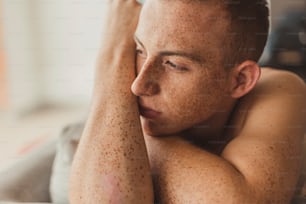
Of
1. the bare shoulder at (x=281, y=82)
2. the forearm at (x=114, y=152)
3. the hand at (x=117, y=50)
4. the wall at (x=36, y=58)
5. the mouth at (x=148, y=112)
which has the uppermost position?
the hand at (x=117, y=50)

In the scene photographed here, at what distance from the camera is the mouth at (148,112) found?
0.38 metres

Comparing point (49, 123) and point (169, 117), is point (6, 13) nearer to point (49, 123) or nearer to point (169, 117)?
point (49, 123)

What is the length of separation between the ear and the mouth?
7cm

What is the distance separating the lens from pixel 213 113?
0.39m

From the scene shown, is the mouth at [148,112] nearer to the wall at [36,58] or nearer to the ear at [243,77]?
the ear at [243,77]

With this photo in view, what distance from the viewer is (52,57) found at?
0.96 metres

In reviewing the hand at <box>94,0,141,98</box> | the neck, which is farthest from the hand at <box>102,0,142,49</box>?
the neck

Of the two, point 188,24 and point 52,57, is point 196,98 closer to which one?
point 188,24

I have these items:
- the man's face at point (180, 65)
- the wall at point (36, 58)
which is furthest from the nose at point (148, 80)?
the wall at point (36, 58)

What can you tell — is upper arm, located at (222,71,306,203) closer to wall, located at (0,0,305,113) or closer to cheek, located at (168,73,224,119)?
cheek, located at (168,73,224,119)

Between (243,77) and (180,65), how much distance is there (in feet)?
0.20

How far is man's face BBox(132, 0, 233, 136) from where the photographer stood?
0.34 m

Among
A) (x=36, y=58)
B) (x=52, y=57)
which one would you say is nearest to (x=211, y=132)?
(x=52, y=57)

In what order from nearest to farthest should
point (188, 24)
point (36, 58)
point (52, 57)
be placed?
point (188, 24)
point (52, 57)
point (36, 58)
